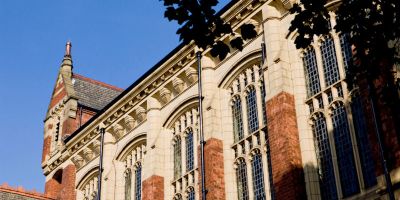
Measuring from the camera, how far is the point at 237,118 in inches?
1069

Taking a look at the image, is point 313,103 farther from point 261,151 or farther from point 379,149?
point 379,149

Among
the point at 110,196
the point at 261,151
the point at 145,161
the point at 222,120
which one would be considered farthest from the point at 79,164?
the point at 261,151

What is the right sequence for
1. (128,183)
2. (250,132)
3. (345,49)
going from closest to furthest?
→ (345,49) → (250,132) → (128,183)

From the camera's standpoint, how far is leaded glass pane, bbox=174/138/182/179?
97.4 ft

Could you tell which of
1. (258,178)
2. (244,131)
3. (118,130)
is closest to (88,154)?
(118,130)

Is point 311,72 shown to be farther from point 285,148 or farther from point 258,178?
point 258,178

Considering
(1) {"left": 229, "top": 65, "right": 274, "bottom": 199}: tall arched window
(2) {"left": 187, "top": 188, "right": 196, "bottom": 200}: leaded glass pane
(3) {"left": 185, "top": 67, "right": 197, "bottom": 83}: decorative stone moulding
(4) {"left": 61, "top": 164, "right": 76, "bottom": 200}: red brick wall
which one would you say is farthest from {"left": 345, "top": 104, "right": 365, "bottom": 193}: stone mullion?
(4) {"left": 61, "top": 164, "right": 76, "bottom": 200}: red brick wall

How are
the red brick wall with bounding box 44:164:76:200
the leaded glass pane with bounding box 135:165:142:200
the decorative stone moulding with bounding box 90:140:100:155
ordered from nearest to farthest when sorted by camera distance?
the leaded glass pane with bounding box 135:165:142:200 < the decorative stone moulding with bounding box 90:140:100:155 < the red brick wall with bounding box 44:164:76:200

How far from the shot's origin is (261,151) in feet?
82.1

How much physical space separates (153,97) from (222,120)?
559 centimetres

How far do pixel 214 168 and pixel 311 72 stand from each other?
521cm

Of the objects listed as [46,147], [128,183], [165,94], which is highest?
[46,147]

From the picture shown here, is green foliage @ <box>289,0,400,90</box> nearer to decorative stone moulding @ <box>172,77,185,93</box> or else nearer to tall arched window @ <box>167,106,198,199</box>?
tall arched window @ <box>167,106,198,199</box>

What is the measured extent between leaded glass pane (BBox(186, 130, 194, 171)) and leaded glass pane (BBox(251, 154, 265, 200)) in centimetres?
416
